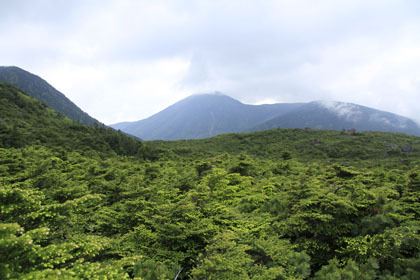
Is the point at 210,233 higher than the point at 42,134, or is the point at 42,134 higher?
the point at 42,134

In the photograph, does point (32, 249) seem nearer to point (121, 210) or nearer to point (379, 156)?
point (121, 210)

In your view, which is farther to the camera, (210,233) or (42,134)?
(42,134)

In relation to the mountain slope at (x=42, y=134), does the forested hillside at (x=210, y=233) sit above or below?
below

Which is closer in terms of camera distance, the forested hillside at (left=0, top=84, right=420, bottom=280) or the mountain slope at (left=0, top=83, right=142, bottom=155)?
the forested hillside at (left=0, top=84, right=420, bottom=280)

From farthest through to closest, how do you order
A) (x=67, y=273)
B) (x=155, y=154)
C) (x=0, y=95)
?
(x=0, y=95)
(x=155, y=154)
(x=67, y=273)

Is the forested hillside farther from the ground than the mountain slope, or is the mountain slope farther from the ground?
the mountain slope

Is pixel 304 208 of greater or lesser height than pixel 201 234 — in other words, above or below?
above

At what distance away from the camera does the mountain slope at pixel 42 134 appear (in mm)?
37188

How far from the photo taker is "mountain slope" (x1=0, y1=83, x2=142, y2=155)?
3719 cm

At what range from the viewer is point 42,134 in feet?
145

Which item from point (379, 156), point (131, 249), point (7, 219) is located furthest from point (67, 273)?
point (379, 156)

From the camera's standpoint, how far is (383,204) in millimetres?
8867

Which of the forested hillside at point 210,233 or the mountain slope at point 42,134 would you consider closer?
the forested hillside at point 210,233

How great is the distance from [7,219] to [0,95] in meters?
89.8
